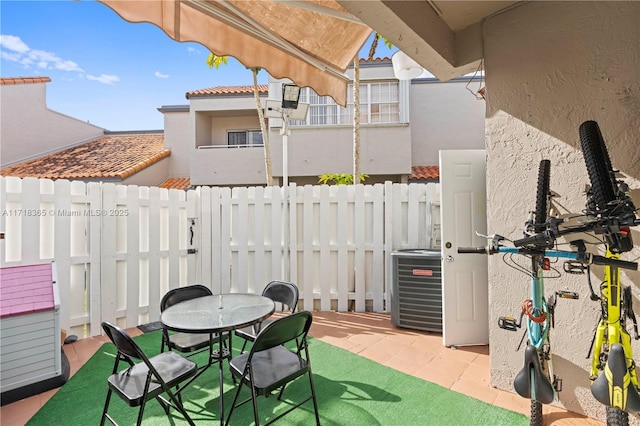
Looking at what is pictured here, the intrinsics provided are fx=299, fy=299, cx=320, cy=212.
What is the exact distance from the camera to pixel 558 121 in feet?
8.08

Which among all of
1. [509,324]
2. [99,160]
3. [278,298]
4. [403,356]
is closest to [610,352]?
[509,324]

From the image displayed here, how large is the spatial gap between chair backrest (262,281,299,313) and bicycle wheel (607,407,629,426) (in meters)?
2.43

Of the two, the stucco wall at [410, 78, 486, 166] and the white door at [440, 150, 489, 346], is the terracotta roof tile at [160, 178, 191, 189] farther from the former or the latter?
the white door at [440, 150, 489, 346]

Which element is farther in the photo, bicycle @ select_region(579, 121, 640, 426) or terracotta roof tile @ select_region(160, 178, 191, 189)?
terracotta roof tile @ select_region(160, 178, 191, 189)

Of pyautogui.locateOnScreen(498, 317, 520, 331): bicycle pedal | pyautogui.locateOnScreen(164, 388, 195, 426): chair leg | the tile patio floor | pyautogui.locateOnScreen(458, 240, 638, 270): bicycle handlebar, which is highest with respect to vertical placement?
pyautogui.locateOnScreen(458, 240, 638, 270): bicycle handlebar

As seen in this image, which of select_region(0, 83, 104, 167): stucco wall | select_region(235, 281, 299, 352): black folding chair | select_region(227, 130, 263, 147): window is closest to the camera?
select_region(235, 281, 299, 352): black folding chair

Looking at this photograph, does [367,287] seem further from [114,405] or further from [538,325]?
[114,405]

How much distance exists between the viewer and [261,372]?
2.31 metres

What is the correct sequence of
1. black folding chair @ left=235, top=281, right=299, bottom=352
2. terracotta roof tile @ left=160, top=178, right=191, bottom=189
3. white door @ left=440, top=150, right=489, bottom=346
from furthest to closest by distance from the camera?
1. terracotta roof tile @ left=160, top=178, right=191, bottom=189
2. white door @ left=440, top=150, right=489, bottom=346
3. black folding chair @ left=235, top=281, right=299, bottom=352

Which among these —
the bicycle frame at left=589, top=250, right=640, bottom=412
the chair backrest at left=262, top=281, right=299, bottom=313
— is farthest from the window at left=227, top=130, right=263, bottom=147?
the bicycle frame at left=589, top=250, right=640, bottom=412

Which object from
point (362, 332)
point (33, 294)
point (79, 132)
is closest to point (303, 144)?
point (362, 332)

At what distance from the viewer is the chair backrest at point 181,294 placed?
3.16m

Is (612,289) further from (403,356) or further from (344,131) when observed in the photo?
(344,131)

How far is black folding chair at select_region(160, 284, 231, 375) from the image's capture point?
2807 mm
